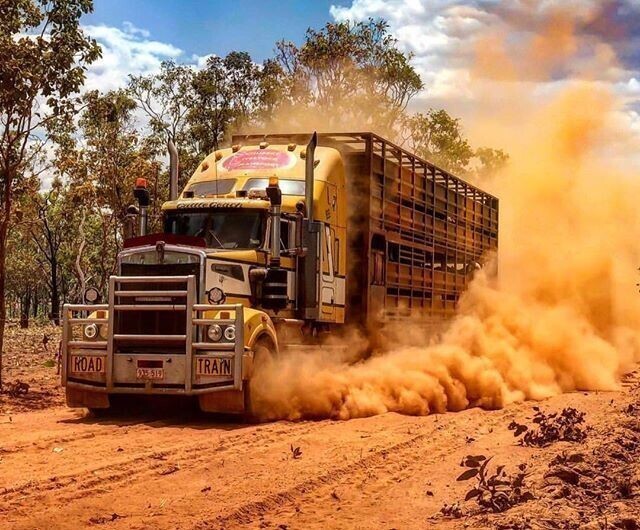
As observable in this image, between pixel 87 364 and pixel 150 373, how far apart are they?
99cm

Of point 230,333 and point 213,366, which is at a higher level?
point 230,333

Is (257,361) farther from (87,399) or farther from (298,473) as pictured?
(298,473)

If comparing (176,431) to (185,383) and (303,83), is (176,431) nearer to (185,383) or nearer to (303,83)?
(185,383)

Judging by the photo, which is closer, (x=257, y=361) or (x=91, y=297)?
(x=257, y=361)

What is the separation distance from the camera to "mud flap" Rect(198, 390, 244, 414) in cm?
1128

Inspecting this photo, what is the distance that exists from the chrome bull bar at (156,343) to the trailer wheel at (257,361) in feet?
1.48

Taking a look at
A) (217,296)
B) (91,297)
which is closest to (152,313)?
(217,296)

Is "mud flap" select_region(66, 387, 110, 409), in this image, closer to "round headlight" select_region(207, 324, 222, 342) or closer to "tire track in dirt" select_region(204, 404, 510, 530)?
"round headlight" select_region(207, 324, 222, 342)

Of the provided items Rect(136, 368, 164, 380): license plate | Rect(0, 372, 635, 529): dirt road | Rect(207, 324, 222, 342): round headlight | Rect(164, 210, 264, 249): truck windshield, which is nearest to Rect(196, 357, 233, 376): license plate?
Rect(207, 324, 222, 342): round headlight

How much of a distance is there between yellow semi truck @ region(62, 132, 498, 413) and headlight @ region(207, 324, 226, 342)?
19 millimetres

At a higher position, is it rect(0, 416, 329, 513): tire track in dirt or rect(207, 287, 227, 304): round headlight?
rect(207, 287, 227, 304): round headlight

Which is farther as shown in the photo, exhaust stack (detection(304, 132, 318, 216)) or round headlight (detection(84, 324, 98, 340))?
exhaust stack (detection(304, 132, 318, 216))

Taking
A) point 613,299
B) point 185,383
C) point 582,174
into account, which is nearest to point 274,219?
point 185,383

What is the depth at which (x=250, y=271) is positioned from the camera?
39.9ft
